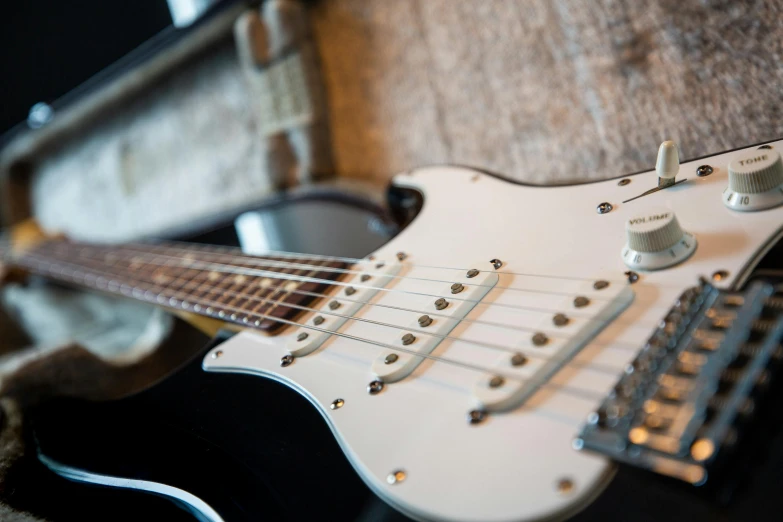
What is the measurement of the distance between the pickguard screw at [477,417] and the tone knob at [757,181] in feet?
0.83

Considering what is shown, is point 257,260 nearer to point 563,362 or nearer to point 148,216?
point 563,362

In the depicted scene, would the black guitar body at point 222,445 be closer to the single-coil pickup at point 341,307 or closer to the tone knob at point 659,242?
the single-coil pickup at point 341,307

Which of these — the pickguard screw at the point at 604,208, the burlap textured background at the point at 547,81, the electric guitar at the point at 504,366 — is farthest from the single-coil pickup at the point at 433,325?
the burlap textured background at the point at 547,81

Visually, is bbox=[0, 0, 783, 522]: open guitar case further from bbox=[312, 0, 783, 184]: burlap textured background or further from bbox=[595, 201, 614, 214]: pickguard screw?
bbox=[595, 201, 614, 214]: pickguard screw

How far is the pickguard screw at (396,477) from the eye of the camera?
0.39 meters

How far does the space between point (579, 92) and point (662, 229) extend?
400mm

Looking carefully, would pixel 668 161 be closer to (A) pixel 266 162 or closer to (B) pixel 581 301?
(B) pixel 581 301

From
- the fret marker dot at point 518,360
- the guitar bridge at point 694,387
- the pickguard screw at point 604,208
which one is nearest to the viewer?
the guitar bridge at point 694,387

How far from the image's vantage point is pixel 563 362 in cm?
40

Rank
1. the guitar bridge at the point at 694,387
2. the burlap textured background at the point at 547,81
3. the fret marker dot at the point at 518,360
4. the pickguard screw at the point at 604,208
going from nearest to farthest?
the guitar bridge at the point at 694,387 → the fret marker dot at the point at 518,360 → the pickguard screw at the point at 604,208 → the burlap textured background at the point at 547,81

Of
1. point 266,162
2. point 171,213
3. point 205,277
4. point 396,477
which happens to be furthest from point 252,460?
point 171,213

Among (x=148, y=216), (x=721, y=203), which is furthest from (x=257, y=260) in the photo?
(x=148, y=216)

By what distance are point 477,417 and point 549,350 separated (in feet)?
0.23

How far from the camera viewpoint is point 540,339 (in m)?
0.42
